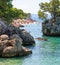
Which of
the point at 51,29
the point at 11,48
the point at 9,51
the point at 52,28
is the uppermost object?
the point at 11,48

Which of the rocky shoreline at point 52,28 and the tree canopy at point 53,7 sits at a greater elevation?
the tree canopy at point 53,7

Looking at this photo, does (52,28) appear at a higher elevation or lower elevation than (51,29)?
higher

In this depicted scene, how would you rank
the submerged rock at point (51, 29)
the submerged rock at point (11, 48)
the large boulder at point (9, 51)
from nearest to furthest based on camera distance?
the large boulder at point (9, 51) < the submerged rock at point (11, 48) < the submerged rock at point (51, 29)

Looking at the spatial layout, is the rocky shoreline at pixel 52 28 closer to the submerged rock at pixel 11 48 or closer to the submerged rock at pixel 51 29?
the submerged rock at pixel 51 29

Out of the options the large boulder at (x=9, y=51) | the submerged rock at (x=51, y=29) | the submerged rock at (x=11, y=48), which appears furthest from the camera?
the submerged rock at (x=51, y=29)

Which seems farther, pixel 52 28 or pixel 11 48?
pixel 52 28

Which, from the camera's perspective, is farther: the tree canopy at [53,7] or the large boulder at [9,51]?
the tree canopy at [53,7]

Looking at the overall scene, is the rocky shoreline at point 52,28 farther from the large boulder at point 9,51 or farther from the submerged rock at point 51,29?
the large boulder at point 9,51

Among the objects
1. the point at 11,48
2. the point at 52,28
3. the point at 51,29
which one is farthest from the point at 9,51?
the point at 52,28

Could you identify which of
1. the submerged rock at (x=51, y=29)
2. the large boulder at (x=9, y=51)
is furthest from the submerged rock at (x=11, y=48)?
the submerged rock at (x=51, y=29)

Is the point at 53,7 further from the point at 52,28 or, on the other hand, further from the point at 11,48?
the point at 11,48

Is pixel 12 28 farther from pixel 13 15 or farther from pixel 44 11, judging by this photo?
pixel 44 11

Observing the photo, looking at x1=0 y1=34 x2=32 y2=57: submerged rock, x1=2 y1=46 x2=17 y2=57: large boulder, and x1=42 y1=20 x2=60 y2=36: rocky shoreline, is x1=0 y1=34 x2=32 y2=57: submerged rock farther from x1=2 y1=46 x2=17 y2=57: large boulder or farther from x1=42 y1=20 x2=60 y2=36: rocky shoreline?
x1=42 y1=20 x2=60 y2=36: rocky shoreline

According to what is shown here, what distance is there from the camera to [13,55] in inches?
1608
